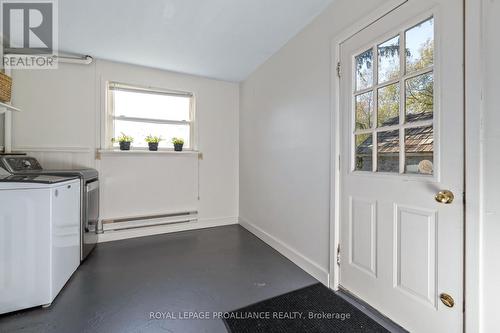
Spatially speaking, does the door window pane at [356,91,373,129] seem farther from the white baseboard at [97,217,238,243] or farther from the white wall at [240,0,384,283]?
the white baseboard at [97,217,238,243]

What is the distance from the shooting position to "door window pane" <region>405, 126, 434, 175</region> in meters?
1.24

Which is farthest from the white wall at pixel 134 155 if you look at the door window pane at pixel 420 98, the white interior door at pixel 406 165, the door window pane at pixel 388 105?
the door window pane at pixel 420 98

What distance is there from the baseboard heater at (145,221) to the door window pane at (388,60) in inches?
116

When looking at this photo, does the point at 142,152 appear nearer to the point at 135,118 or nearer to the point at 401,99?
the point at 135,118

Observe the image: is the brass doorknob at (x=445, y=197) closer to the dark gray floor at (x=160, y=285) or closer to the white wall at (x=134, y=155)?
the dark gray floor at (x=160, y=285)

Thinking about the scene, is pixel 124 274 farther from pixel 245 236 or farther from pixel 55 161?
pixel 55 161

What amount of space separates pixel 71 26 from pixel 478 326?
3.77 m

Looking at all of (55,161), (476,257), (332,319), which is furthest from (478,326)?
(55,161)

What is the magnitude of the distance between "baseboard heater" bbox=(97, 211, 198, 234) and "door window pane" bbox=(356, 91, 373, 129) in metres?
2.66

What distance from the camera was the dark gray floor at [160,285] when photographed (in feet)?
4.69

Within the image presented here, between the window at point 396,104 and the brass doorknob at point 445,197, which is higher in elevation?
the window at point 396,104

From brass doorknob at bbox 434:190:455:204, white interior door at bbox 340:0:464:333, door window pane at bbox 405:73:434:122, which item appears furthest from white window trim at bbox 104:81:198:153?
brass doorknob at bbox 434:190:455:204

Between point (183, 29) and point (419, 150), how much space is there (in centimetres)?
232

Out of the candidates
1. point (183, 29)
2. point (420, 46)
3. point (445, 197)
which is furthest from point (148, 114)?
point (445, 197)
